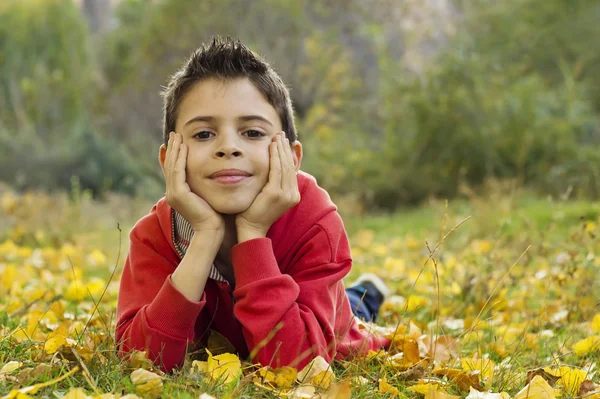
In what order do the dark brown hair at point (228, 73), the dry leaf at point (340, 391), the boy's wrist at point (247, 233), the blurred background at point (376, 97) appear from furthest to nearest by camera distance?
the blurred background at point (376, 97)
the dark brown hair at point (228, 73)
the boy's wrist at point (247, 233)
the dry leaf at point (340, 391)

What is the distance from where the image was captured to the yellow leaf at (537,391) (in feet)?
6.09

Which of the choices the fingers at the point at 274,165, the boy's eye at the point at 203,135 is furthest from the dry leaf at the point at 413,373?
the boy's eye at the point at 203,135

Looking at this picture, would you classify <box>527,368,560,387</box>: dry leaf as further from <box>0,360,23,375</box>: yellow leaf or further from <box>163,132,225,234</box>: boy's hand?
<box>0,360,23,375</box>: yellow leaf

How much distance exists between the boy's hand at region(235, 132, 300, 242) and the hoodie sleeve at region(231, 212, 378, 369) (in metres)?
0.08

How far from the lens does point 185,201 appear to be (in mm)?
2209

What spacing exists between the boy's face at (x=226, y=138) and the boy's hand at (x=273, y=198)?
0.11 ft

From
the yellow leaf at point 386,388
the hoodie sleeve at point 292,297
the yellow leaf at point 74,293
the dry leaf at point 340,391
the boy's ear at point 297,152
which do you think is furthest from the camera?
the yellow leaf at point 74,293

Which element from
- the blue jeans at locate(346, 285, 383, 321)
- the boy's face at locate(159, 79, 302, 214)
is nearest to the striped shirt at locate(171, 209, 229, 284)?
the boy's face at locate(159, 79, 302, 214)

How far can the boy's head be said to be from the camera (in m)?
2.22

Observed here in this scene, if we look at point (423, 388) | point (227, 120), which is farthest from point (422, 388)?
point (227, 120)

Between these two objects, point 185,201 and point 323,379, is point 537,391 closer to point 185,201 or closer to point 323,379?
point 323,379

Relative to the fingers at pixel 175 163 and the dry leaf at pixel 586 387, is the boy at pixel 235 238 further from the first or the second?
the dry leaf at pixel 586 387

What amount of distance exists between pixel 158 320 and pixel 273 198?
52cm

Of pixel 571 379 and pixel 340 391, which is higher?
pixel 340 391
